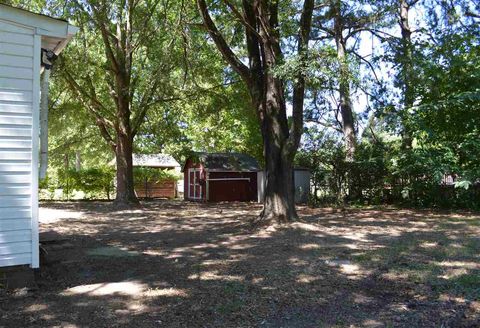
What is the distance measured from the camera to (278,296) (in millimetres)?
5727

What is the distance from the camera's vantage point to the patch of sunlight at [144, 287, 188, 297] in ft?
18.7

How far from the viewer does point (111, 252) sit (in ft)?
28.6

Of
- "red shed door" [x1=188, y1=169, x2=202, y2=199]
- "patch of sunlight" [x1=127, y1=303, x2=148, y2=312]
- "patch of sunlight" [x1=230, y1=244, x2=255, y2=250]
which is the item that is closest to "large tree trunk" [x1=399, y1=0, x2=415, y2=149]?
A: "patch of sunlight" [x1=230, y1=244, x2=255, y2=250]

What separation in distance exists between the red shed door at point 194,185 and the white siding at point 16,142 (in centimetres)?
2200

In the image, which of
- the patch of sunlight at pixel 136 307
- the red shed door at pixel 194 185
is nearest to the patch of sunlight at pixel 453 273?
the patch of sunlight at pixel 136 307

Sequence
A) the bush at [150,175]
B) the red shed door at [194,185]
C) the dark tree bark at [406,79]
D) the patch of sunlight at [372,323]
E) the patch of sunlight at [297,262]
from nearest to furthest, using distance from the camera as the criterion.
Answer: the patch of sunlight at [372,323]
the patch of sunlight at [297,262]
the dark tree bark at [406,79]
the red shed door at [194,185]
the bush at [150,175]

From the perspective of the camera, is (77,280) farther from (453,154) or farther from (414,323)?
(453,154)

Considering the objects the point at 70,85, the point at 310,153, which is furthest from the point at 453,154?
the point at 70,85

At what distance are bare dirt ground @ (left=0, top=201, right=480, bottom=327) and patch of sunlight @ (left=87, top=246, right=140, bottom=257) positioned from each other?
0.02 metres

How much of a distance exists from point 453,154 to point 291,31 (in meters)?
7.25

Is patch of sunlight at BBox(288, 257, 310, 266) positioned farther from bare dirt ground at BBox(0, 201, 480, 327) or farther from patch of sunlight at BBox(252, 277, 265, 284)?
patch of sunlight at BBox(252, 277, 265, 284)

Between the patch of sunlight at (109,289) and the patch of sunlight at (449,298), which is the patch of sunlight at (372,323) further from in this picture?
the patch of sunlight at (109,289)

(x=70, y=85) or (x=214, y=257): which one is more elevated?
(x=70, y=85)

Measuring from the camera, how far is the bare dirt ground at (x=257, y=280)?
16.2ft
